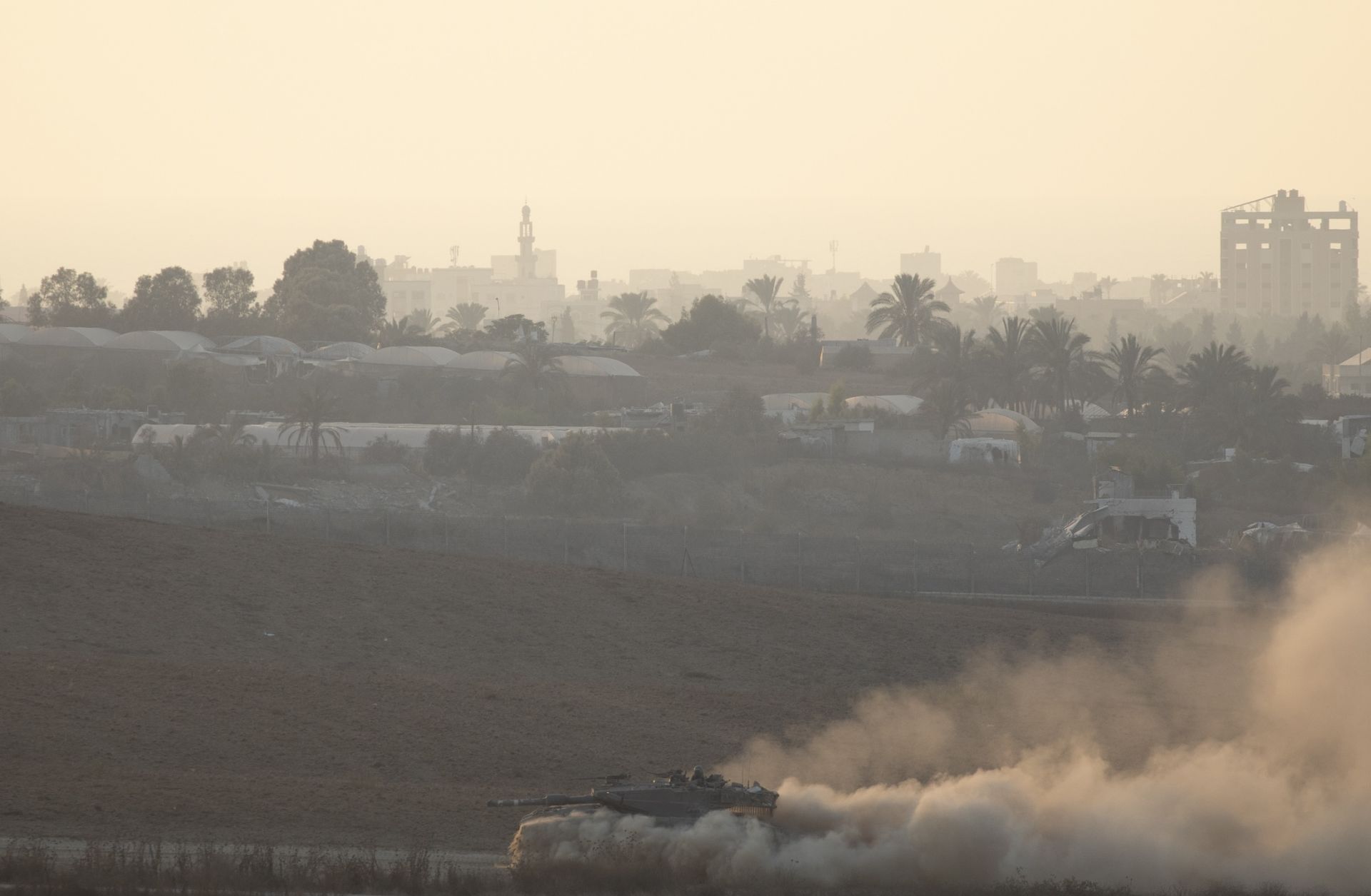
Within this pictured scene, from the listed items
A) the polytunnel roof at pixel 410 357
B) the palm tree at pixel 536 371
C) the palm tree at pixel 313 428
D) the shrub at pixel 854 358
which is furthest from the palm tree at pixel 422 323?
the palm tree at pixel 313 428

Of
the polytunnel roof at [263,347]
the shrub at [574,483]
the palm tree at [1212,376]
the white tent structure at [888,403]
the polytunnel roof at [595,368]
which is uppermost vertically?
the polytunnel roof at [263,347]

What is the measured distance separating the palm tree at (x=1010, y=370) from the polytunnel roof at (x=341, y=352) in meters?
33.4

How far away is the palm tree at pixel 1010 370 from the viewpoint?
87.5 metres

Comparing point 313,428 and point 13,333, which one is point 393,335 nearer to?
point 13,333

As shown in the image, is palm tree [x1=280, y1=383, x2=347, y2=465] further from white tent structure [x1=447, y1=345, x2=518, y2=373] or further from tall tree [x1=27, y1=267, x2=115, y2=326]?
tall tree [x1=27, y1=267, x2=115, y2=326]

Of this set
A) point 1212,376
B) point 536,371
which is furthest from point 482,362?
point 1212,376

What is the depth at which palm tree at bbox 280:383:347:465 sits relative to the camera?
68.3 meters

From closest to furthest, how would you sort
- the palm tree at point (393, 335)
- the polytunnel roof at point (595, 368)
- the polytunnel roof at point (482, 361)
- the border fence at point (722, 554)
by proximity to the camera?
the border fence at point (722, 554) → the polytunnel roof at point (482, 361) → the polytunnel roof at point (595, 368) → the palm tree at point (393, 335)

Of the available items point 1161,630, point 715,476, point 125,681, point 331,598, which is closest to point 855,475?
point 715,476

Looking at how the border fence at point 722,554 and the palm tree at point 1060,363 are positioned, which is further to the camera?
the palm tree at point 1060,363

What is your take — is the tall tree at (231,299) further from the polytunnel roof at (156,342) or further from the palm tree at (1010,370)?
the palm tree at (1010,370)

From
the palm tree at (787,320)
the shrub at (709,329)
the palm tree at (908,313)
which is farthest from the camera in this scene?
the palm tree at (787,320)

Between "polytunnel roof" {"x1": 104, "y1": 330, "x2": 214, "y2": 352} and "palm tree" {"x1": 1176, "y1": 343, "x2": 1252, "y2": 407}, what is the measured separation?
52.4m

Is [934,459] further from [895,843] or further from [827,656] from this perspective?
[895,843]
